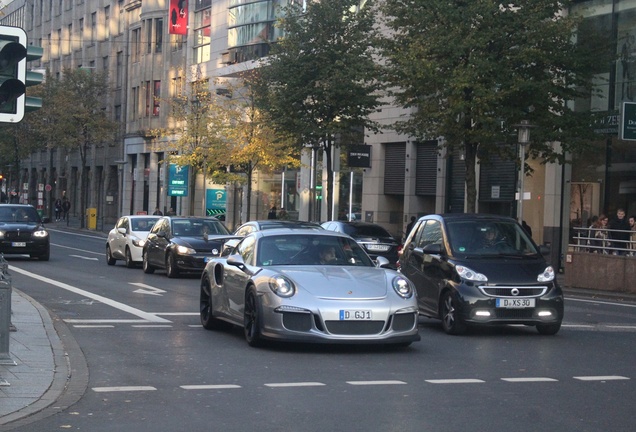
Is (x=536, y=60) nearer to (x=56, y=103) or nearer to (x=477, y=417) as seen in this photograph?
(x=477, y=417)

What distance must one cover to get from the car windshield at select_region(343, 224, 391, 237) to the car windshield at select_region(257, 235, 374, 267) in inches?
553

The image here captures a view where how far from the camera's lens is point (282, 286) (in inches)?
504

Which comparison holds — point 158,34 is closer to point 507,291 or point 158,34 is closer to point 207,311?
point 207,311

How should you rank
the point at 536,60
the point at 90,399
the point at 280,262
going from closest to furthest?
1. the point at 90,399
2. the point at 280,262
3. the point at 536,60

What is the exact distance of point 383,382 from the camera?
34.9 feet

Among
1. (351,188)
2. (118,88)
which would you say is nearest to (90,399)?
(351,188)

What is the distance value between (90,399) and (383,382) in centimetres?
276

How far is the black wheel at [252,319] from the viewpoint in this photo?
13.1 m

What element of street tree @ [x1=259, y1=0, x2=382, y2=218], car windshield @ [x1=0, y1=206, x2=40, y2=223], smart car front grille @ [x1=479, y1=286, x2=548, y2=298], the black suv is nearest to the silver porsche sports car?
smart car front grille @ [x1=479, y1=286, x2=548, y2=298]

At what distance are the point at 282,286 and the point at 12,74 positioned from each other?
13.9ft

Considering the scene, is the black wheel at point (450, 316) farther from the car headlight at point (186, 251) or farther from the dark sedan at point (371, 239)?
the dark sedan at point (371, 239)

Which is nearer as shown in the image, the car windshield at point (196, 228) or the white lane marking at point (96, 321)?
the white lane marking at point (96, 321)

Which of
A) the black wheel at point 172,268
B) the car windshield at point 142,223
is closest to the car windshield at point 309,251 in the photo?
the black wheel at point 172,268

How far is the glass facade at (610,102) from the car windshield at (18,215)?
16395mm
